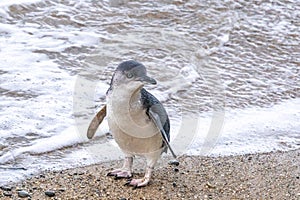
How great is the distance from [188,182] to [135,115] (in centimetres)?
76

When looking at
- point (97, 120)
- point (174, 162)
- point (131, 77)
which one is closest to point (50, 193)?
point (97, 120)

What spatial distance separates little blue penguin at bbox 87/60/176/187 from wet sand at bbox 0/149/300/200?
0.19 metres

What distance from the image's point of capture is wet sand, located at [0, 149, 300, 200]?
502 centimetres

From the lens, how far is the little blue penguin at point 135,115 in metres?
4.80

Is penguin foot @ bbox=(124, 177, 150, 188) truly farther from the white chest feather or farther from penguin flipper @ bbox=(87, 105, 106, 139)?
penguin flipper @ bbox=(87, 105, 106, 139)

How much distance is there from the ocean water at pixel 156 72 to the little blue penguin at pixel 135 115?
0.79 meters

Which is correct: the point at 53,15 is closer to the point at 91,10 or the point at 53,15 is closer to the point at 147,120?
the point at 91,10

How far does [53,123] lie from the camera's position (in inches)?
248

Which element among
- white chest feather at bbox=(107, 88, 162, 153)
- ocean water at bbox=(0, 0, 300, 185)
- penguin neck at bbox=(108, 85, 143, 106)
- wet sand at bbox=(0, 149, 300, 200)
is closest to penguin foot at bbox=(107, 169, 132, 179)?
wet sand at bbox=(0, 149, 300, 200)

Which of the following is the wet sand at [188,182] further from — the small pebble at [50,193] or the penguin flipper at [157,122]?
the penguin flipper at [157,122]

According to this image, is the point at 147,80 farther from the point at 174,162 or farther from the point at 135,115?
the point at 174,162

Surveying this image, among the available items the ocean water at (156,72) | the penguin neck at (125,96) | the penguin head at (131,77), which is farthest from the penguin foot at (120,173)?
the penguin head at (131,77)

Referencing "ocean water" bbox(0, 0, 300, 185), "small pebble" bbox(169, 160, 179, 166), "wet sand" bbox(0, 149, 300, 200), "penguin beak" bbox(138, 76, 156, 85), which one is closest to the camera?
"penguin beak" bbox(138, 76, 156, 85)

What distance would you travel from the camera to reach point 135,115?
191 inches
